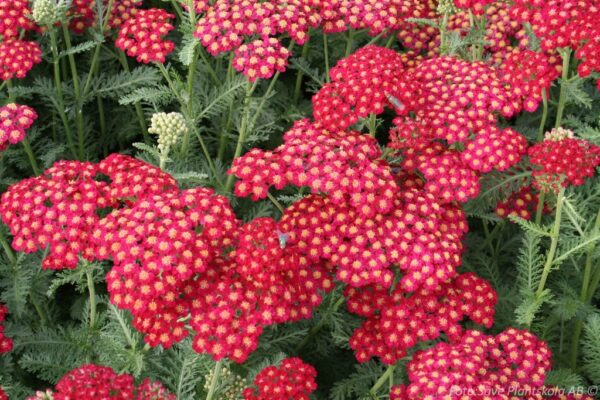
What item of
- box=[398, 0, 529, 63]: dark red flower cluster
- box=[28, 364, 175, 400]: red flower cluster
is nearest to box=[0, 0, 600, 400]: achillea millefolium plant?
A: box=[28, 364, 175, 400]: red flower cluster

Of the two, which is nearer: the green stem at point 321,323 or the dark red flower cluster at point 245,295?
the dark red flower cluster at point 245,295

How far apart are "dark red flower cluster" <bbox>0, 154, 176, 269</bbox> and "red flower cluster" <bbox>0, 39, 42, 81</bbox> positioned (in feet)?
3.18

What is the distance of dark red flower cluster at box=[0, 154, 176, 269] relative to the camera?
313cm

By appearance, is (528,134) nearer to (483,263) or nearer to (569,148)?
(483,263)

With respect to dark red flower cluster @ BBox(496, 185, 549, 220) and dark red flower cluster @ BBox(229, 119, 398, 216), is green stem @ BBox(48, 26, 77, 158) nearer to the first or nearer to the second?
dark red flower cluster @ BBox(229, 119, 398, 216)

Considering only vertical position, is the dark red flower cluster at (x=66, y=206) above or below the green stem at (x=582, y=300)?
above

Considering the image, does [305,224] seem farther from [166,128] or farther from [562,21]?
[562,21]

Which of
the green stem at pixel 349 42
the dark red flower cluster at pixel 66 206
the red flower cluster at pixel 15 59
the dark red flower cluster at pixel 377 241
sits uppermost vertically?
the red flower cluster at pixel 15 59

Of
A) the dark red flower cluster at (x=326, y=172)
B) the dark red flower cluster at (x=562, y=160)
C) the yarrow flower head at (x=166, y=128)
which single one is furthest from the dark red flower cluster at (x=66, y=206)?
the dark red flower cluster at (x=562, y=160)

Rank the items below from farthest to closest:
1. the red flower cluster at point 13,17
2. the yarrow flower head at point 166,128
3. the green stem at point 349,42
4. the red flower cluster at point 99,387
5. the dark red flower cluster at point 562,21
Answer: the green stem at point 349,42, the red flower cluster at point 13,17, the dark red flower cluster at point 562,21, the yarrow flower head at point 166,128, the red flower cluster at point 99,387

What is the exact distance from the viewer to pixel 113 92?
471 centimetres

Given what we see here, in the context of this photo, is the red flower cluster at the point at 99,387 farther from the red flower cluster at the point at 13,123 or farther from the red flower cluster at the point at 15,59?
the red flower cluster at the point at 15,59

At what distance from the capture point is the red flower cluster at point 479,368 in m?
2.92

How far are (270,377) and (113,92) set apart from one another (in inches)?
96.3
